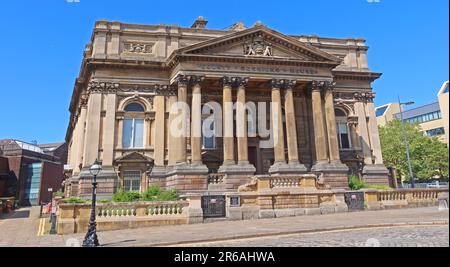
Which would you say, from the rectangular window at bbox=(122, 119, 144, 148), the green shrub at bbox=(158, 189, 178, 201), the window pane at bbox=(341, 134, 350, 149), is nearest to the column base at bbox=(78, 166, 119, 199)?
the rectangular window at bbox=(122, 119, 144, 148)

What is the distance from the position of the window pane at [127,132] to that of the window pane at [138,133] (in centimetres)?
45

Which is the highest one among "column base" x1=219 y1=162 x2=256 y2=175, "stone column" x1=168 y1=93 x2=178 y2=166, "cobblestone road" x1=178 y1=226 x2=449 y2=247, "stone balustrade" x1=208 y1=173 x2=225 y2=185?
"stone column" x1=168 y1=93 x2=178 y2=166

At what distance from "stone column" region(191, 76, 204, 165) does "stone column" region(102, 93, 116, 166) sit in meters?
7.40

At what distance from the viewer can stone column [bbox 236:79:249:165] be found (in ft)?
98.7

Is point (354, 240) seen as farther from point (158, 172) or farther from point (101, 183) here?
point (101, 183)

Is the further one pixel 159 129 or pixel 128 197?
pixel 159 129

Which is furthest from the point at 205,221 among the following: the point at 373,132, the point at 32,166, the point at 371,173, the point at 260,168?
the point at 32,166

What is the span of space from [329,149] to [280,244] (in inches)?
923

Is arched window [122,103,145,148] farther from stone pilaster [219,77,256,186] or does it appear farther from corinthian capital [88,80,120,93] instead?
stone pilaster [219,77,256,186]

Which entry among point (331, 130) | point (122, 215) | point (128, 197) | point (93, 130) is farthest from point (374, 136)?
point (122, 215)

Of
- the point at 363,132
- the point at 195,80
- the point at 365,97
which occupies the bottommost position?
the point at 363,132

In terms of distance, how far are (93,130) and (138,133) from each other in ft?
13.0

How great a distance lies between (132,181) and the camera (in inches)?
1228

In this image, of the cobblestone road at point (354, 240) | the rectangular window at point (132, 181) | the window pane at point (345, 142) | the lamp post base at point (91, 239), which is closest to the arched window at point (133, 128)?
the rectangular window at point (132, 181)
